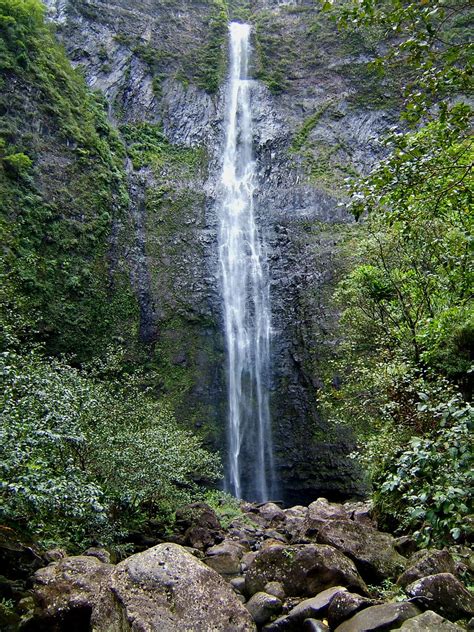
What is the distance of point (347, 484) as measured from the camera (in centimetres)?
2033

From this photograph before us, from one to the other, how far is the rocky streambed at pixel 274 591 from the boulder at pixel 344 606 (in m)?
0.01

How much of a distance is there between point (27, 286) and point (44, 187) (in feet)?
15.2

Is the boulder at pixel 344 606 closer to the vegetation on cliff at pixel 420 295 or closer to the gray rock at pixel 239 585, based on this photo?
the vegetation on cliff at pixel 420 295

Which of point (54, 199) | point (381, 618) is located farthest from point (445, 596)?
point (54, 199)

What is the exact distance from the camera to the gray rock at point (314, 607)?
5.98 metres

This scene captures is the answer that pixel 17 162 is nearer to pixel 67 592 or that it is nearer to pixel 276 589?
pixel 67 592

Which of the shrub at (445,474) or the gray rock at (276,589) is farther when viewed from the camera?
the gray rock at (276,589)

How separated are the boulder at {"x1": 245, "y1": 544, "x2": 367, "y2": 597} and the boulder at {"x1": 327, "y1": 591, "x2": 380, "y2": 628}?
96 cm

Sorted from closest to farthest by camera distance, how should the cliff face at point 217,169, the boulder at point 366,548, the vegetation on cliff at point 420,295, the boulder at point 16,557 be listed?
the vegetation on cliff at point 420,295
the boulder at point 16,557
the boulder at point 366,548
the cliff face at point 217,169

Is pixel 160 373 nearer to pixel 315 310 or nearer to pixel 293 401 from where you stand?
pixel 293 401

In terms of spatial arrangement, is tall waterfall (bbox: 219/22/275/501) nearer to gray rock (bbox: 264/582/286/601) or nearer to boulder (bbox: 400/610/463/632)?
gray rock (bbox: 264/582/286/601)

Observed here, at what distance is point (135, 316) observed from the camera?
22062mm

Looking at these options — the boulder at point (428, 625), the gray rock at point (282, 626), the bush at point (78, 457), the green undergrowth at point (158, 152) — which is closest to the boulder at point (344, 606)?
the gray rock at point (282, 626)

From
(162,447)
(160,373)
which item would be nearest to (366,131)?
(160,373)
